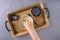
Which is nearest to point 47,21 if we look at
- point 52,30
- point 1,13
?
point 52,30

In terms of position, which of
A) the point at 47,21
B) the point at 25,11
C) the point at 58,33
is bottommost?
the point at 58,33

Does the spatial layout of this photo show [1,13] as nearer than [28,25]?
No

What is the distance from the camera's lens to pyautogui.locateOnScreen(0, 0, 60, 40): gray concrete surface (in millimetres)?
1047

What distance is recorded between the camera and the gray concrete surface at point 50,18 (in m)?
1.05

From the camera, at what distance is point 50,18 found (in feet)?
3.51

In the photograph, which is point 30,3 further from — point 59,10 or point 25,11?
point 59,10

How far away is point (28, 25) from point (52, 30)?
255 millimetres

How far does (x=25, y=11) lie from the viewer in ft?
3.43

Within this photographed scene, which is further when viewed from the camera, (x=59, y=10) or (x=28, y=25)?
(x=59, y=10)

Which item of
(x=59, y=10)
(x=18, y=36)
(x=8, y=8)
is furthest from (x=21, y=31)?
(x=59, y=10)

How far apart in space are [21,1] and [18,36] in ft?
0.78

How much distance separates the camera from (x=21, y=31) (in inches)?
41.9

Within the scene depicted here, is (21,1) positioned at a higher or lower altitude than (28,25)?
higher

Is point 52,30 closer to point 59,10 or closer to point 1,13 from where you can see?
point 59,10
